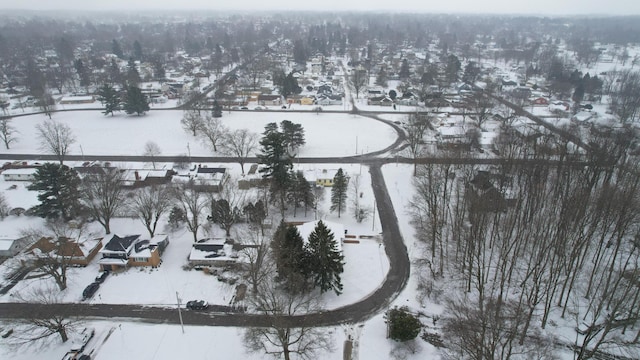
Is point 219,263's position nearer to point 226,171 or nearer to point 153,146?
point 226,171

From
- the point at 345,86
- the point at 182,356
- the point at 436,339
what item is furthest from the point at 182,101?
the point at 436,339

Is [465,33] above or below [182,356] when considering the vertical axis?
above

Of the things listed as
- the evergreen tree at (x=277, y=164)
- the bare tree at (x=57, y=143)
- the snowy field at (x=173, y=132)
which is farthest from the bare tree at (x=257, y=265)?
the bare tree at (x=57, y=143)

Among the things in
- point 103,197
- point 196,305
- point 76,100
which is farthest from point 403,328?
point 76,100

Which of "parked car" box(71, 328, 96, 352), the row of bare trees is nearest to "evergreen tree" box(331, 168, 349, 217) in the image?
the row of bare trees

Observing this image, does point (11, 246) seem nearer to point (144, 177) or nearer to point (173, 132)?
point (144, 177)

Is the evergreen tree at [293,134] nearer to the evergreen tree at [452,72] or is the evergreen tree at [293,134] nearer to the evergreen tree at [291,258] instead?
the evergreen tree at [291,258]

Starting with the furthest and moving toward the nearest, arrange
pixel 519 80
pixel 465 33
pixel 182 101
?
pixel 465 33, pixel 519 80, pixel 182 101
